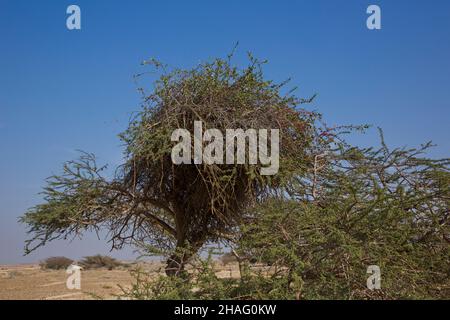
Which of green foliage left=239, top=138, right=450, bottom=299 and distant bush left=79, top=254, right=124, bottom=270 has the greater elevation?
green foliage left=239, top=138, right=450, bottom=299

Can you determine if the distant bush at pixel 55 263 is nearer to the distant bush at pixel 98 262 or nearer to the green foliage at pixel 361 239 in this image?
the distant bush at pixel 98 262

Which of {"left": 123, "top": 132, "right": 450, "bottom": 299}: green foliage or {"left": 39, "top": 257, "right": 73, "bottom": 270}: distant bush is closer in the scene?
{"left": 123, "top": 132, "right": 450, "bottom": 299}: green foliage

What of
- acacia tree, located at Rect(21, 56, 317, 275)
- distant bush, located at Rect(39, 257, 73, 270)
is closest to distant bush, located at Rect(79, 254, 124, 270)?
distant bush, located at Rect(39, 257, 73, 270)

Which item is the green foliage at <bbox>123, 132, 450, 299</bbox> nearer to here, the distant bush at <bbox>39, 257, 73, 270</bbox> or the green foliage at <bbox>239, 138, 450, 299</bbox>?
the green foliage at <bbox>239, 138, 450, 299</bbox>

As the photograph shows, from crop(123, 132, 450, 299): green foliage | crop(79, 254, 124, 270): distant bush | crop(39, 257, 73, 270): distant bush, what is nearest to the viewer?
crop(123, 132, 450, 299): green foliage

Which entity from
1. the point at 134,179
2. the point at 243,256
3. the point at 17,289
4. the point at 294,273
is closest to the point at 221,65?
the point at 134,179

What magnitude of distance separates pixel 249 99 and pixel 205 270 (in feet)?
14.1

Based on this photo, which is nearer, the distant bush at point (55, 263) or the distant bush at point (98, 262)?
the distant bush at point (98, 262)

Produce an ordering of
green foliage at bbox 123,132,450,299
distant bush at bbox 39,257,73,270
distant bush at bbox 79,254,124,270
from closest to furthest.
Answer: green foliage at bbox 123,132,450,299 < distant bush at bbox 79,254,124,270 < distant bush at bbox 39,257,73,270

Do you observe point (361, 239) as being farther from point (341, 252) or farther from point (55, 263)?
point (55, 263)

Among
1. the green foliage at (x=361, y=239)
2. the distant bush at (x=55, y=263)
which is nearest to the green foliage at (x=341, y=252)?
the green foliage at (x=361, y=239)

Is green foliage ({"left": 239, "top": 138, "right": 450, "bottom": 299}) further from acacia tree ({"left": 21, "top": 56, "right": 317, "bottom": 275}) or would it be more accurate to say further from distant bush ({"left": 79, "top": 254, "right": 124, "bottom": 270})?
distant bush ({"left": 79, "top": 254, "right": 124, "bottom": 270})

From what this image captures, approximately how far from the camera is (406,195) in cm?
942
